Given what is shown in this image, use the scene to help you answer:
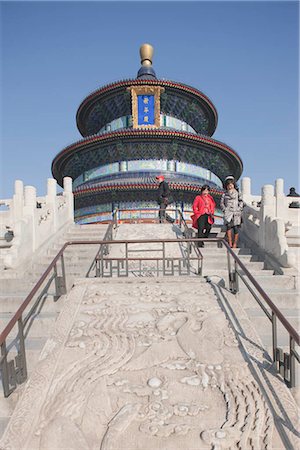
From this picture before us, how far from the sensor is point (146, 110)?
742 inches

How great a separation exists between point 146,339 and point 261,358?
1350mm

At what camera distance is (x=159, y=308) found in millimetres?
4930

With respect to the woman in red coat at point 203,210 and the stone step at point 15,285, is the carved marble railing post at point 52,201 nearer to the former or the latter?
the stone step at point 15,285

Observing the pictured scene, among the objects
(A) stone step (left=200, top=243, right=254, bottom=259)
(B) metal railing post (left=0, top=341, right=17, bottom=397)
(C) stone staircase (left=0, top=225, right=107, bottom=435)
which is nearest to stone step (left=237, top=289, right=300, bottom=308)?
(A) stone step (left=200, top=243, right=254, bottom=259)

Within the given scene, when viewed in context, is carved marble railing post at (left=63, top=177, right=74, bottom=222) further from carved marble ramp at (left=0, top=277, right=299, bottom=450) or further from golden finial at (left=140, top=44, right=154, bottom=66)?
golden finial at (left=140, top=44, right=154, bottom=66)

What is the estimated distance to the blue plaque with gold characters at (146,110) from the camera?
741 inches

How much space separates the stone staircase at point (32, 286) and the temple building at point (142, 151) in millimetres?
5108

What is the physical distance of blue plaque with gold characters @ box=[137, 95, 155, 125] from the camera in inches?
741

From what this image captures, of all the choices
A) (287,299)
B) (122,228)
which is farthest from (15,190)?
(287,299)

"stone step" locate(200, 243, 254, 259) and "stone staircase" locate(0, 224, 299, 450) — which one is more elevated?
"stone step" locate(200, 243, 254, 259)

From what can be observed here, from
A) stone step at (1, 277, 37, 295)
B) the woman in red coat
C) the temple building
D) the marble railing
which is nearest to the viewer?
stone step at (1, 277, 37, 295)

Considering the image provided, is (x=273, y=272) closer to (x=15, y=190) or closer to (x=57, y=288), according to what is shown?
(x=57, y=288)

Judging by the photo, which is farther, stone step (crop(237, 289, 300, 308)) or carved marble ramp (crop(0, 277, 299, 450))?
stone step (crop(237, 289, 300, 308))

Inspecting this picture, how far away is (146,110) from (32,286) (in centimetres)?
1437
